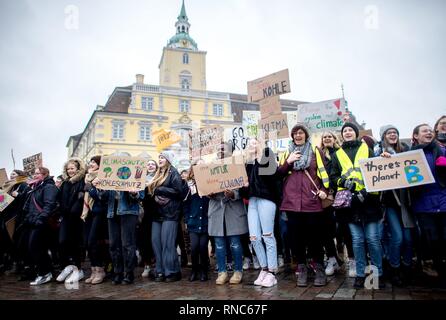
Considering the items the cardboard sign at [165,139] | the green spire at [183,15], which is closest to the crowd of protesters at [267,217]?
the cardboard sign at [165,139]

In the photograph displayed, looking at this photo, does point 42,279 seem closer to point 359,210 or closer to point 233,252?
point 233,252

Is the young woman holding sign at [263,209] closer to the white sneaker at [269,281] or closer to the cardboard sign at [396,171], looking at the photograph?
the white sneaker at [269,281]

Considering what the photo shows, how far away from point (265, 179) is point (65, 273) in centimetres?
394

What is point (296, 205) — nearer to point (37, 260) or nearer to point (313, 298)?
point (313, 298)

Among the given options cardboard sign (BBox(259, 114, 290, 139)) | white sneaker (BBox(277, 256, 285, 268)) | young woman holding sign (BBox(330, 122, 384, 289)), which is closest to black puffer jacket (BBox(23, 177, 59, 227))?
cardboard sign (BBox(259, 114, 290, 139))

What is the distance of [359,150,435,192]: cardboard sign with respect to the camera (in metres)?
3.65

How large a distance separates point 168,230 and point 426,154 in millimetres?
3947

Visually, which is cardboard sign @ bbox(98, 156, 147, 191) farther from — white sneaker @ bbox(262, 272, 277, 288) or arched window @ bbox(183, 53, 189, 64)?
arched window @ bbox(183, 53, 189, 64)

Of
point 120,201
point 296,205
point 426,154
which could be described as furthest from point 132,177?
point 426,154

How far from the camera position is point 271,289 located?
13.2ft

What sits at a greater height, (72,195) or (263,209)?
(72,195)

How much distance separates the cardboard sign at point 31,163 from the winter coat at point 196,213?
4.21m

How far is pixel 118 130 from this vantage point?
42781mm

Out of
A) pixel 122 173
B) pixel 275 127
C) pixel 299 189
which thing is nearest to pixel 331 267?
pixel 299 189
